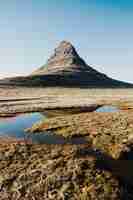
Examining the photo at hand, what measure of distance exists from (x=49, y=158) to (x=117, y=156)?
739 centimetres

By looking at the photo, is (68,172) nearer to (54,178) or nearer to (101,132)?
(54,178)

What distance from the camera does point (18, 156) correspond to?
75.8 ft

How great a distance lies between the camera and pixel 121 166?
22.2 meters

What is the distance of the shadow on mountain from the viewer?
17.1 metres

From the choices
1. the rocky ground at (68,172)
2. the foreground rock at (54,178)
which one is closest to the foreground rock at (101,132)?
the rocky ground at (68,172)

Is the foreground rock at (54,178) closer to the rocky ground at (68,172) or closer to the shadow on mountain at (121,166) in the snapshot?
the rocky ground at (68,172)

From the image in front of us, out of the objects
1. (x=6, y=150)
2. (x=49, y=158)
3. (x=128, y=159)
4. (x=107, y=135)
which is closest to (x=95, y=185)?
(x=49, y=158)

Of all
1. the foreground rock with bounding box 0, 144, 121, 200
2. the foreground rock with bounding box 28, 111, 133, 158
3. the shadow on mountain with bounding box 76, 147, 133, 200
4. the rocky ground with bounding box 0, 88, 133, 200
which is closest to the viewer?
the foreground rock with bounding box 0, 144, 121, 200

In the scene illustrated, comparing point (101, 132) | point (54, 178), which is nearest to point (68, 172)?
point (54, 178)

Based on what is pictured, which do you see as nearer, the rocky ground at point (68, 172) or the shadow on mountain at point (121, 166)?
the rocky ground at point (68, 172)

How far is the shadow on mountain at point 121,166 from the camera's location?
17128 millimetres

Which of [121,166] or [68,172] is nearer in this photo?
[68,172]

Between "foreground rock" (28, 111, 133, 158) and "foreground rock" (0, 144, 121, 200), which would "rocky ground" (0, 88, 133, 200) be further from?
"foreground rock" (28, 111, 133, 158)

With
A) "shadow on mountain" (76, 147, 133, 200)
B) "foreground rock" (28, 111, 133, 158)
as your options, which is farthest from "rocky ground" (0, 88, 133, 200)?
"foreground rock" (28, 111, 133, 158)
